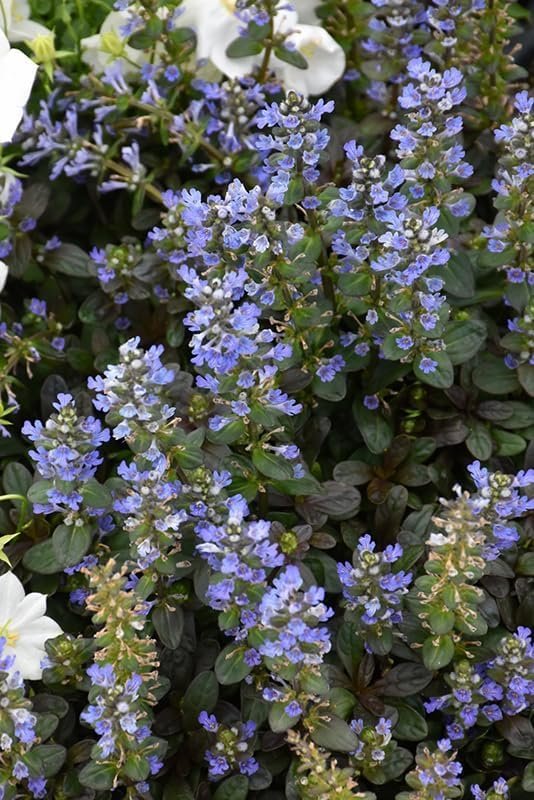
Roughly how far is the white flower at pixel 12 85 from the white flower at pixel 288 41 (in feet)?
1.15

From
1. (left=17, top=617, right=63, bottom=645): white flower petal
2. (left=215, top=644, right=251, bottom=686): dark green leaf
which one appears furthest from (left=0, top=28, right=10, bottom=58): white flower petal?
(left=215, top=644, right=251, bottom=686): dark green leaf

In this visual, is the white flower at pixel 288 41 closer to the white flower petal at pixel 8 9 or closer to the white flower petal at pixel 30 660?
the white flower petal at pixel 8 9

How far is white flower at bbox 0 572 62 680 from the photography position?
1.58 m

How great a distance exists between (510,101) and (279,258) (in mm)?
843

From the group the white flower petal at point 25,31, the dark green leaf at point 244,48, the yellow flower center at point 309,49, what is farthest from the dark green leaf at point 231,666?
the white flower petal at point 25,31

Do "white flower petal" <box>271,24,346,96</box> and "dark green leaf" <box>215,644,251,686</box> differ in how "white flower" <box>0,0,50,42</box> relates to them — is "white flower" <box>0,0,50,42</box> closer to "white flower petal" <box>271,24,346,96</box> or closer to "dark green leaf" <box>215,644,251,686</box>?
"white flower petal" <box>271,24,346,96</box>

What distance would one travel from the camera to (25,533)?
174 centimetres

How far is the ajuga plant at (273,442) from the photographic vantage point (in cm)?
140

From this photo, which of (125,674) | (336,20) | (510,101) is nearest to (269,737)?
(125,674)

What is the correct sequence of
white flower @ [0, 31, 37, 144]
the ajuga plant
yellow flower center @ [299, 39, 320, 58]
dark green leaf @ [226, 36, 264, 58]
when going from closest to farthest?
the ajuga plant, white flower @ [0, 31, 37, 144], dark green leaf @ [226, 36, 264, 58], yellow flower center @ [299, 39, 320, 58]

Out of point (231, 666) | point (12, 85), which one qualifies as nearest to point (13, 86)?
point (12, 85)

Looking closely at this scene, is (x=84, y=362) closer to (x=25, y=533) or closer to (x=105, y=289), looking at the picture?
(x=105, y=289)

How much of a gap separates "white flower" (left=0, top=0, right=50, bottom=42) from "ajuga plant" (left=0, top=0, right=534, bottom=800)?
0.05 feet

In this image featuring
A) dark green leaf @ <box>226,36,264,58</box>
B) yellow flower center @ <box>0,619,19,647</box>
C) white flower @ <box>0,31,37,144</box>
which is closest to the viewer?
yellow flower center @ <box>0,619,19,647</box>
